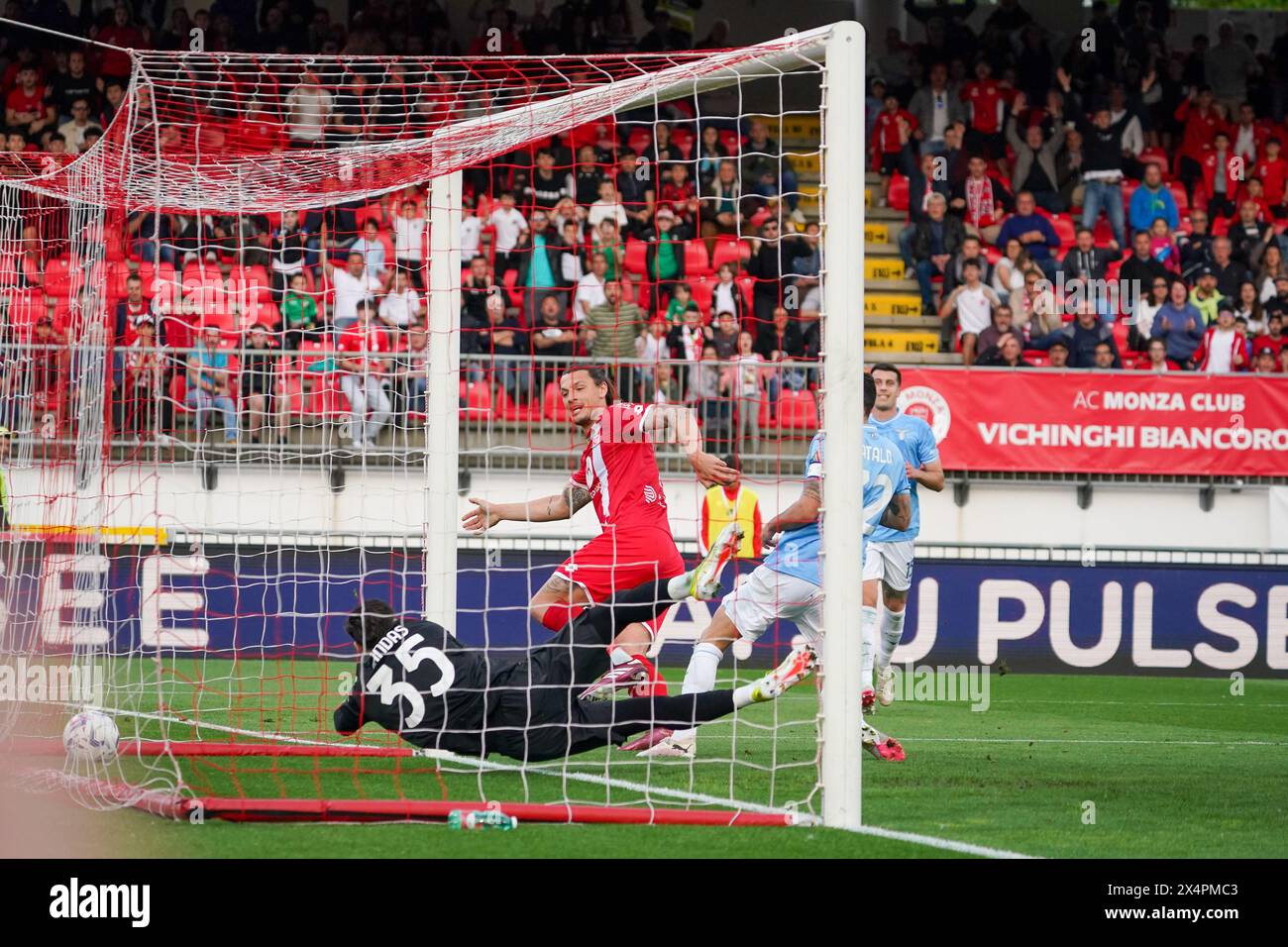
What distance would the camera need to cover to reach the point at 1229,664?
14.6 metres

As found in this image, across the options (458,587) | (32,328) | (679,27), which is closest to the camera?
(32,328)

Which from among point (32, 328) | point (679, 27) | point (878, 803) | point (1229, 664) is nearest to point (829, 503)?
point (878, 803)

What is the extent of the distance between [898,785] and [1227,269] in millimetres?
14287

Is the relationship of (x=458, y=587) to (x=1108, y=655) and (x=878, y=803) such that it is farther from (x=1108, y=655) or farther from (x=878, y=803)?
(x=878, y=803)

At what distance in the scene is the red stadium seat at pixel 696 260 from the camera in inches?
713

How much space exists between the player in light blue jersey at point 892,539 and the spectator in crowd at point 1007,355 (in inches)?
280

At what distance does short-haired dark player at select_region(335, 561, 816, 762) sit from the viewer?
7.11m

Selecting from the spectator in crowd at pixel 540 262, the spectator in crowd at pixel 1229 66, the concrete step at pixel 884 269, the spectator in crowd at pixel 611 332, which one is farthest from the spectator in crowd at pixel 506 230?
the spectator in crowd at pixel 1229 66

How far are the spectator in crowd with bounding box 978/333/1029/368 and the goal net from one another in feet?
7.06

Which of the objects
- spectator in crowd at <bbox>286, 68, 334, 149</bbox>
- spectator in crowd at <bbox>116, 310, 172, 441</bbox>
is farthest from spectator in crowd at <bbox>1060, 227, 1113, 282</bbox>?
spectator in crowd at <bbox>116, 310, 172, 441</bbox>

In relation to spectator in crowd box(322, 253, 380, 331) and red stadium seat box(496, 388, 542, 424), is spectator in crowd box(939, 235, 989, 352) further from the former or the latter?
spectator in crowd box(322, 253, 380, 331)

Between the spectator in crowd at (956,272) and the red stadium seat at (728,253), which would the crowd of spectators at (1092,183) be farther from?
the red stadium seat at (728,253)

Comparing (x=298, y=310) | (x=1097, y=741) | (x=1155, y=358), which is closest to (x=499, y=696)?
(x=1097, y=741)
